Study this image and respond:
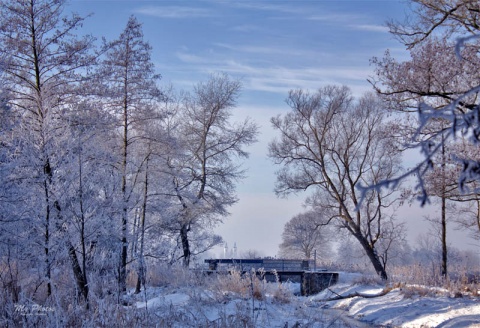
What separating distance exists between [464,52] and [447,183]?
3.18 meters

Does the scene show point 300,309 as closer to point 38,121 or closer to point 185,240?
point 38,121

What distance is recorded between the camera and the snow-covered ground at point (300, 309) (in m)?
7.21

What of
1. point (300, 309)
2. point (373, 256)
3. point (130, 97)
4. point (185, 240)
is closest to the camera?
point (300, 309)

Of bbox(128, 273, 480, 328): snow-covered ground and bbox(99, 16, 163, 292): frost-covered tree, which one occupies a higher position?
bbox(99, 16, 163, 292): frost-covered tree

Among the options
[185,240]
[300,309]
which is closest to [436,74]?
[300,309]

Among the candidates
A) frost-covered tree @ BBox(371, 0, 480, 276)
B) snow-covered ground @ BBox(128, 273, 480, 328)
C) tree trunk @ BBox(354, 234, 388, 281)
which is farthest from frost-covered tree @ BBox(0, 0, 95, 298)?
tree trunk @ BBox(354, 234, 388, 281)

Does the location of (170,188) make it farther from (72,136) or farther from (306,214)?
(306,214)

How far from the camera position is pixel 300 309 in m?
8.78

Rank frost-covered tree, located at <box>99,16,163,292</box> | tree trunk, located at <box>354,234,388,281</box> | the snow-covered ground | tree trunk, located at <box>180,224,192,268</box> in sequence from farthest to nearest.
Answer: tree trunk, located at <box>180,224,192,268</box>, tree trunk, located at <box>354,234,388,281</box>, frost-covered tree, located at <box>99,16,163,292</box>, the snow-covered ground

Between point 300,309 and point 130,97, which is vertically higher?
point 130,97

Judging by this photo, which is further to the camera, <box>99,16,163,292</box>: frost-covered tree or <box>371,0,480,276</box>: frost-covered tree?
<box>99,16,163,292</box>: frost-covered tree

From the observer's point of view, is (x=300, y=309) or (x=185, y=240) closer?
(x=300, y=309)

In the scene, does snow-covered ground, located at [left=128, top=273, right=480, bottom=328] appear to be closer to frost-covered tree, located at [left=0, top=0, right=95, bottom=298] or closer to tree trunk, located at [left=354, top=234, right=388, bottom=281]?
frost-covered tree, located at [left=0, top=0, right=95, bottom=298]

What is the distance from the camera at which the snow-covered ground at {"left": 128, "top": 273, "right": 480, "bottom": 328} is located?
7215 millimetres
